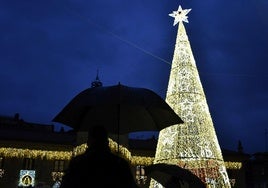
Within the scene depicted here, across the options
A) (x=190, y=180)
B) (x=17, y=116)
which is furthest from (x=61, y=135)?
(x=190, y=180)

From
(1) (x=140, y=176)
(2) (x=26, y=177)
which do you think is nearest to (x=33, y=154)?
(2) (x=26, y=177)

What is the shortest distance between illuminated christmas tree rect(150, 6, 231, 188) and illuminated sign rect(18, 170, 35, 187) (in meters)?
18.3

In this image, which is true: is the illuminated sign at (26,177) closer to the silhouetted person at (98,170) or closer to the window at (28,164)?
the window at (28,164)

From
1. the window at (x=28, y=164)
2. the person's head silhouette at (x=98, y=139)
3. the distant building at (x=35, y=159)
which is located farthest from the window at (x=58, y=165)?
the person's head silhouette at (x=98, y=139)

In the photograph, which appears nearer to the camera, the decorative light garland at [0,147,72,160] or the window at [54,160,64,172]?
the decorative light garland at [0,147,72,160]

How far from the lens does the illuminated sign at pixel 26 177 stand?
28.4 m

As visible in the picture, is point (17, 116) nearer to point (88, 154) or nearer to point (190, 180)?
point (190, 180)

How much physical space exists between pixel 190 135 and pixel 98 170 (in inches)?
413

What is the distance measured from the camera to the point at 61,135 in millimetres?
34094

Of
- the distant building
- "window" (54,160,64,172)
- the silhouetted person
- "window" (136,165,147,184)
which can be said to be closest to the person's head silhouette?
the silhouetted person

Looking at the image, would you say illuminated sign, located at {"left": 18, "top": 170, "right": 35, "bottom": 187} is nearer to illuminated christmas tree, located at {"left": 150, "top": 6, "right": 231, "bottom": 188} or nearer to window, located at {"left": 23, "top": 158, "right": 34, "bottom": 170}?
window, located at {"left": 23, "top": 158, "right": 34, "bottom": 170}

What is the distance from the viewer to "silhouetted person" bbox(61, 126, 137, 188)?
288 centimetres

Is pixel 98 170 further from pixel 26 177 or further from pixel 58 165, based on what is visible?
pixel 58 165

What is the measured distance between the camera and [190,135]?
13.1m
